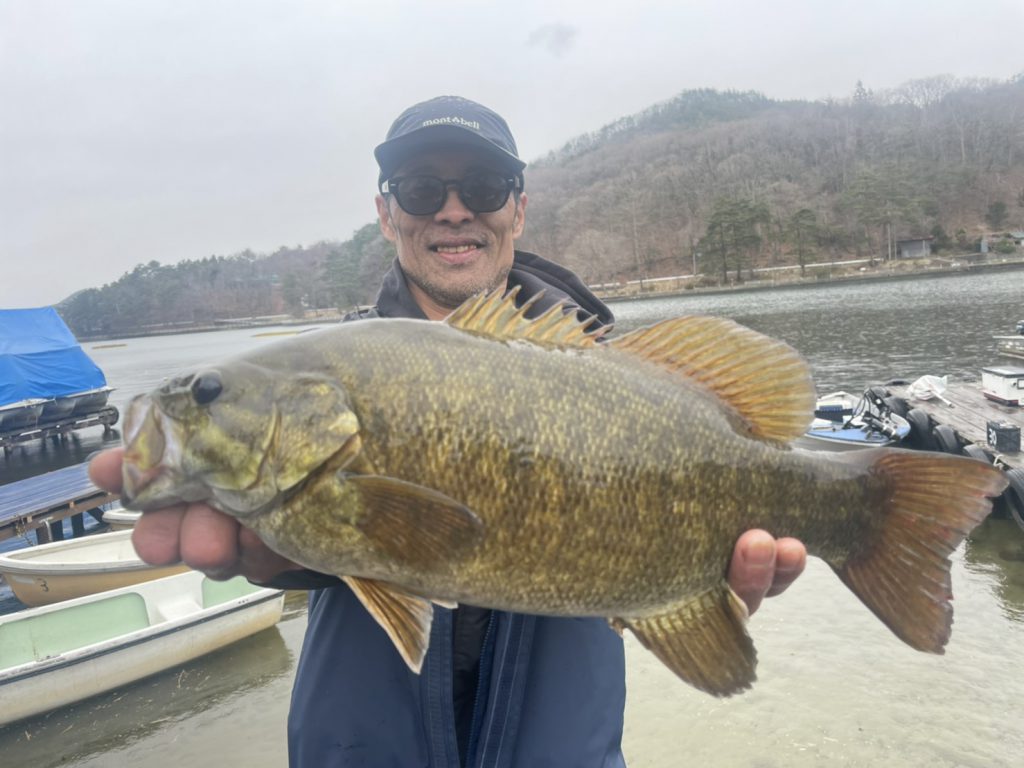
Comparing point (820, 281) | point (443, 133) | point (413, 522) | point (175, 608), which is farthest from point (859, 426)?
point (820, 281)

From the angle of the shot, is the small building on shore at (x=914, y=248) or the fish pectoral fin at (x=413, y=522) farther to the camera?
the small building on shore at (x=914, y=248)

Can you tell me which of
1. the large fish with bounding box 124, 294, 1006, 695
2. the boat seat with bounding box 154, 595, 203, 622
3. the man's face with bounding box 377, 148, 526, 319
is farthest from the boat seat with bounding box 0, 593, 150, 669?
the large fish with bounding box 124, 294, 1006, 695

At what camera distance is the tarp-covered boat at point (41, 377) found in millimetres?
27516

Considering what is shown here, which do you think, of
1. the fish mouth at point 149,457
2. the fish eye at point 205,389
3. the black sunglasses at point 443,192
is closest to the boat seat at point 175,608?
the black sunglasses at point 443,192

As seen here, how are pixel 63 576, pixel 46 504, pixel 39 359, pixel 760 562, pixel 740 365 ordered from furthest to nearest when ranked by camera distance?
pixel 39 359
pixel 46 504
pixel 63 576
pixel 740 365
pixel 760 562

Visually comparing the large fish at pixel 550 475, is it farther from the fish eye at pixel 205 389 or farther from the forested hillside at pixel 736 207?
the forested hillside at pixel 736 207

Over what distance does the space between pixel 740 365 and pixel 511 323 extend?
846mm

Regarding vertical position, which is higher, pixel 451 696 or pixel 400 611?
pixel 400 611

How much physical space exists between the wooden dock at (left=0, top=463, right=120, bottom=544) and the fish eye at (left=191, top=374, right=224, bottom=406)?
1291cm

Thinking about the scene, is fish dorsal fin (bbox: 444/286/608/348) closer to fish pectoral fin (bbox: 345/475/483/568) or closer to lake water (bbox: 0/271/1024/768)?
fish pectoral fin (bbox: 345/475/483/568)

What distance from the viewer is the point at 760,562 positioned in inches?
81.6

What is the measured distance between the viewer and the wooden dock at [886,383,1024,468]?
12.2m

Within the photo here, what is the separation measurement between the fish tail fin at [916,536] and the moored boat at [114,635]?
28.8ft

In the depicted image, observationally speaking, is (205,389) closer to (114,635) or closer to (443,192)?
(443,192)
